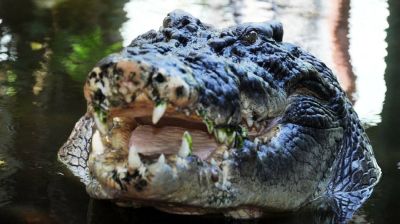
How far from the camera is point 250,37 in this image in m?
3.85

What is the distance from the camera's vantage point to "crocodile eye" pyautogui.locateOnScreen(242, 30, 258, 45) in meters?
3.84

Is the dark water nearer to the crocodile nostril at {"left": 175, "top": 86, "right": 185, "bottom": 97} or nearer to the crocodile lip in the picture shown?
the crocodile lip

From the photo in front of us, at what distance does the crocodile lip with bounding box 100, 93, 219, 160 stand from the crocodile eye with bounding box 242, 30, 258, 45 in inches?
27.4

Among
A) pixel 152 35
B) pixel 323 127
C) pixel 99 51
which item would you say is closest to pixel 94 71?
pixel 152 35

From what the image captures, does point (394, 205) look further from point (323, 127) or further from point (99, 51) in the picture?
point (99, 51)

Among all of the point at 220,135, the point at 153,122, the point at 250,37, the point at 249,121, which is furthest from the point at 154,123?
the point at 250,37

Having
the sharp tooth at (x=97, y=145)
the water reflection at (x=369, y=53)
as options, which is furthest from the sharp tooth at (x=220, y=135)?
the water reflection at (x=369, y=53)

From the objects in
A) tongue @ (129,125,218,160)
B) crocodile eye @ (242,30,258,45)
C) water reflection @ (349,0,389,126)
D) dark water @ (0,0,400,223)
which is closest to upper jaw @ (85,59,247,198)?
tongue @ (129,125,218,160)

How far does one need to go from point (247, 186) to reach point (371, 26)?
6771 mm

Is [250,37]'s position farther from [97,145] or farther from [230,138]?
[97,145]

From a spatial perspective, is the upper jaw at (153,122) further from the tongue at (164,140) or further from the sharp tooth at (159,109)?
the tongue at (164,140)

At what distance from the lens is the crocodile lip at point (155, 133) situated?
3270mm

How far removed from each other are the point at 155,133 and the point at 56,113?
207 centimetres

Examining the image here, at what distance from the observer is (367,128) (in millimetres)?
5633
